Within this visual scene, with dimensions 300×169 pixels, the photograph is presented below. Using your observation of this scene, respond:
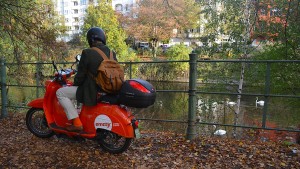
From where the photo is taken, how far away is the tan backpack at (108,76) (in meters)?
3.41

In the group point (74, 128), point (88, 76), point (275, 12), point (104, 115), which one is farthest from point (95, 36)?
point (275, 12)

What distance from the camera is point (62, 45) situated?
21.8ft

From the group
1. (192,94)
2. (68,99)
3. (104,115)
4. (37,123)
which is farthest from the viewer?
(37,123)

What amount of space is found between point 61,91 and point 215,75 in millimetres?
4228

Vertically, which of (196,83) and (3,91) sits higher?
(196,83)

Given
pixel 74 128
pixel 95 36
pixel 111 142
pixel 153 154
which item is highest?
pixel 95 36

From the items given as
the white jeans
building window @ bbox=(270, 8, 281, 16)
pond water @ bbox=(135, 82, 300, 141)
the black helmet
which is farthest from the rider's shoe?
building window @ bbox=(270, 8, 281, 16)

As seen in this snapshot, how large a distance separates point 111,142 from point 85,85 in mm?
897

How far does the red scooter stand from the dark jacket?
0.49 ft

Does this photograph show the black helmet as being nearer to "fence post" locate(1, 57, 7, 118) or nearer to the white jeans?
the white jeans

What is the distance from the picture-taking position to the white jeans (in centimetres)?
373

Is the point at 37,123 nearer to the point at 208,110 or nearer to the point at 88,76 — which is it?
the point at 88,76

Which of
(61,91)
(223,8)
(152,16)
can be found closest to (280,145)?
(61,91)

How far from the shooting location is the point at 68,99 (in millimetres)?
3760
